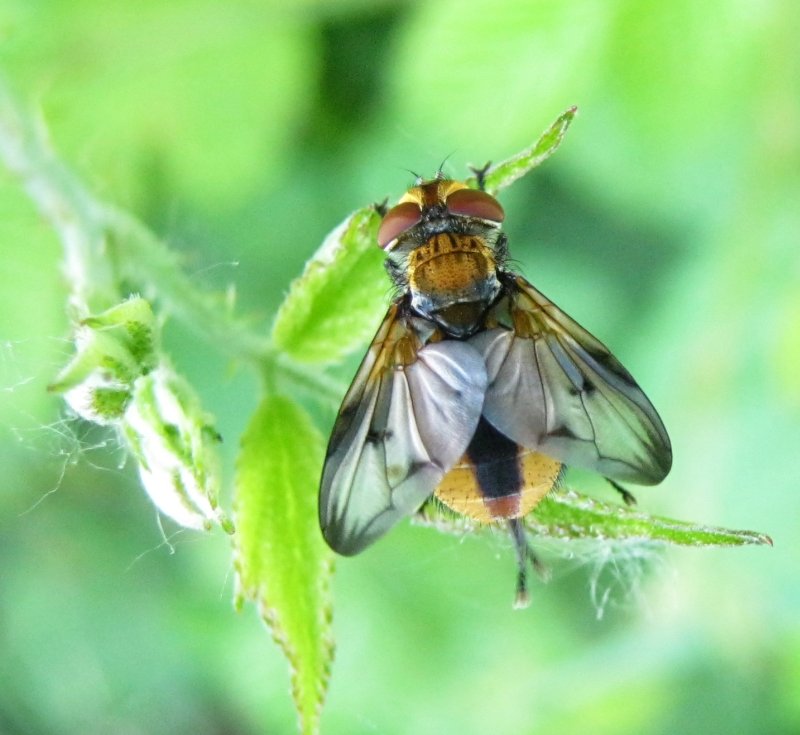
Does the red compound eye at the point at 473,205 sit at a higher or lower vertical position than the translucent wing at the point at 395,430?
higher

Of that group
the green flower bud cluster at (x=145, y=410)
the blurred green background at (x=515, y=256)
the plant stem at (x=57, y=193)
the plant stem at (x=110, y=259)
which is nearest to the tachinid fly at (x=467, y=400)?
the plant stem at (x=110, y=259)

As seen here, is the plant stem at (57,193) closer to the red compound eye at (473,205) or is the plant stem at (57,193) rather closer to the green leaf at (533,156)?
the red compound eye at (473,205)

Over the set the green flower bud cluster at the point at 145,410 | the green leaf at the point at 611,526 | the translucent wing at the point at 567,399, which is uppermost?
the translucent wing at the point at 567,399

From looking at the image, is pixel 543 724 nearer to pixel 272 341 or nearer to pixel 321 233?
pixel 321 233

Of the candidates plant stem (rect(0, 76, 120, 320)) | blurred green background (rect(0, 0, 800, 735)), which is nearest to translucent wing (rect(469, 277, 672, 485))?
plant stem (rect(0, 76, 120, 320))

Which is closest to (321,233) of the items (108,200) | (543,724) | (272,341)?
(108,200)

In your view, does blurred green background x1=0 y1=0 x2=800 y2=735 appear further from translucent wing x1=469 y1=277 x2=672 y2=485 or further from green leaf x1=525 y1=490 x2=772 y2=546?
green leaf x1=525 y1=490 x2=772 y2=546

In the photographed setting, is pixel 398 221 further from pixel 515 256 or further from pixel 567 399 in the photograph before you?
pixel 515 256
